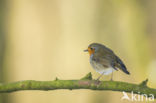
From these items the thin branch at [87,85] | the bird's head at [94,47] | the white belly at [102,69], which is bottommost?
the thin branch at [87,85]

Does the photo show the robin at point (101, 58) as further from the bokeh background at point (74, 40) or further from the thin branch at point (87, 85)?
the bokeh background at point (74, 40)

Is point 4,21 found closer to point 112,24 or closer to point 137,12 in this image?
point 112,24

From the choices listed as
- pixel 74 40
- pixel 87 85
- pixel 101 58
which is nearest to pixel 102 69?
pixel 101 58

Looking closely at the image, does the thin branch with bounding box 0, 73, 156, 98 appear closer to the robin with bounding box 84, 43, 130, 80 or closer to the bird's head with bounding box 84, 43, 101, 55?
the robin with bounding box 84, 43, 130, 80

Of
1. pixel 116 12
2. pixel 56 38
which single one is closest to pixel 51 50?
pixel 56 38

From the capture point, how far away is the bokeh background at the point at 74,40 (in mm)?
6160

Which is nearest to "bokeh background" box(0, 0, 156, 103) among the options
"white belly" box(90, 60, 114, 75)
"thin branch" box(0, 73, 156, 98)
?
"white belly" box(90, 60, 114, 75)

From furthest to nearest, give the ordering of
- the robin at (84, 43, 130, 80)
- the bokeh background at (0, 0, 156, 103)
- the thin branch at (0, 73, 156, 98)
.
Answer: the bokeh background at (0, 0, 156, 103), the robin at (84, 43, 130, 80), the thin branch at (0, 73, 156, 98)

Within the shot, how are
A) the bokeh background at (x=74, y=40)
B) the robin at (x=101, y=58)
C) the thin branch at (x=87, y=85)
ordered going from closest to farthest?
the thin branch at (x=87, y=85) → the robin at (x=101, y=58) → the bokeh background at (x=74, y=40)

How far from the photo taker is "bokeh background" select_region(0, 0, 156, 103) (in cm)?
616

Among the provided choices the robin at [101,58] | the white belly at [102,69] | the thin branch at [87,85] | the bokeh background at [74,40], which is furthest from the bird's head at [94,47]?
the bokeh background at [74,40]

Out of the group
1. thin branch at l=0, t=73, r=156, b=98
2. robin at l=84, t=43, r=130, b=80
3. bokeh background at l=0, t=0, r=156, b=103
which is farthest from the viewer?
bokeh background at l=0, t=0, r=156, b=103

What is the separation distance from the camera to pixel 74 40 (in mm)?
6219

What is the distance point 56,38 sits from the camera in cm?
623
